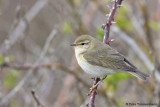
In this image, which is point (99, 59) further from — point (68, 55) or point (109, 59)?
point (68, 55)

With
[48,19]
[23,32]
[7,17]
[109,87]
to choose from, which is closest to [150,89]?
[109,87]

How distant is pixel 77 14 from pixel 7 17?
2.54 m

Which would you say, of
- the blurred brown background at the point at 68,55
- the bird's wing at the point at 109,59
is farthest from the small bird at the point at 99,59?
the blurred brown background at the point at 68,55

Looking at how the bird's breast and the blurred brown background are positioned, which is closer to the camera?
the bird's breast

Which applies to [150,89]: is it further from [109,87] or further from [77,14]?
[77,14]

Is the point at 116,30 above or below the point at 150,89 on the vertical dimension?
above

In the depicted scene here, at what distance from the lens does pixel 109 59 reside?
3.83m

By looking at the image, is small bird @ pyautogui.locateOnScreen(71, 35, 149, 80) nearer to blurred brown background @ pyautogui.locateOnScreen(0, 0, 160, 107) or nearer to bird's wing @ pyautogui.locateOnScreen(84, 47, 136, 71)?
bird's wing @ pyautogui.locateOnScreen(84, 47, 136, 71)

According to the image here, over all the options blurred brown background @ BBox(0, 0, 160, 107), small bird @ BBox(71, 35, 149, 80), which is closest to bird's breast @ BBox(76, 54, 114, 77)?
small bird @ BBox(71, 35, 149, 80)

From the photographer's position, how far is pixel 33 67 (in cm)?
455

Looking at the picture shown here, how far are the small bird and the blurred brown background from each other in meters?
0.42

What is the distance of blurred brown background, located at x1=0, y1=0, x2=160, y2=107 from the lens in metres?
4.59

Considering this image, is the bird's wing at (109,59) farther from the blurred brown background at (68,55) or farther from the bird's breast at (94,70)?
the blurred brown background at (68,55)

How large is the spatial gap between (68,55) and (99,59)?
10.7ft
